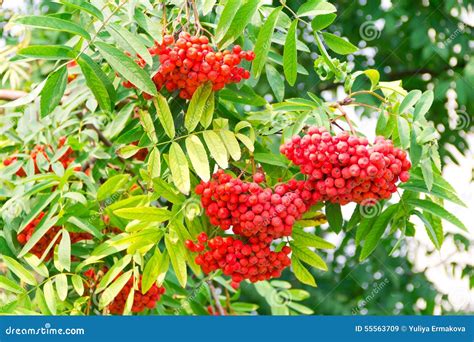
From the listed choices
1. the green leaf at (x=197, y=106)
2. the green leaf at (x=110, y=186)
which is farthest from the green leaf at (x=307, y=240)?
the green leaf at (x=110, y=186)

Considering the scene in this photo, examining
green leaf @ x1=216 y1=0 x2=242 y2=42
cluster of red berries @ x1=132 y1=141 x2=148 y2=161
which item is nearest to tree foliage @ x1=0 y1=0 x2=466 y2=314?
green leaf @ x1=216 y1=0 x2=242 y2=42

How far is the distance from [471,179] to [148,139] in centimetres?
248

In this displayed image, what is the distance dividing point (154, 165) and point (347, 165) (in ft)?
1.56

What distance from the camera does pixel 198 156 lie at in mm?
1785

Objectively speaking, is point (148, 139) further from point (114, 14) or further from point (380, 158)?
point (380, 158)

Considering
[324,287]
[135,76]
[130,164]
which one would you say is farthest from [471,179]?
[135,76]

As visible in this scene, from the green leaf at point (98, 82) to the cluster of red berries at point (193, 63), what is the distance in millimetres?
97

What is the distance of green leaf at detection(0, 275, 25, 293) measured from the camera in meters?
2.03

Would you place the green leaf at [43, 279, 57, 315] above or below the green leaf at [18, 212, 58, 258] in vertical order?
below

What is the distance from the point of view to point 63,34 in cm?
385

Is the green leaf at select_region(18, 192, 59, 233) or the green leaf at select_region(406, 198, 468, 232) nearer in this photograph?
the green leaf at select_region(406, 198, 468, 232)

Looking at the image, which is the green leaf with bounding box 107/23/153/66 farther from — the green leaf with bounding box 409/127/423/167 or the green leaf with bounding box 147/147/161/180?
the green leaf with bounding box 409/127/423/167

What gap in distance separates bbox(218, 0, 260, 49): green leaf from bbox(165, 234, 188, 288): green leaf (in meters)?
0.50

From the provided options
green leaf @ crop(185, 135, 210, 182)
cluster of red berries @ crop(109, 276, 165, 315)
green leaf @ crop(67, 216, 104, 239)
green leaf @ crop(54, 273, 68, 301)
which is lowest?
cluster of red berries @ crop(109, 276, 165, 315)
